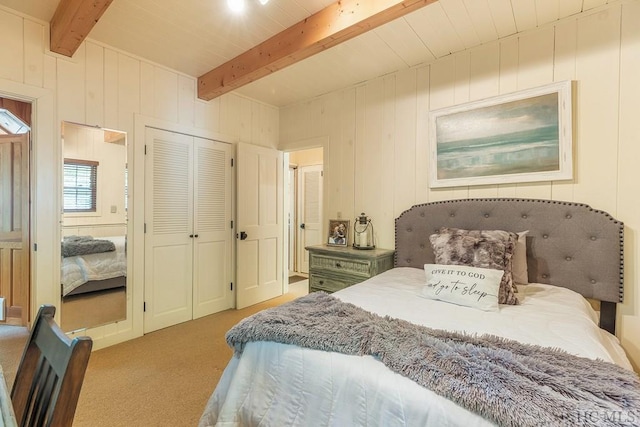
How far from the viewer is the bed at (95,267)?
8.33ft

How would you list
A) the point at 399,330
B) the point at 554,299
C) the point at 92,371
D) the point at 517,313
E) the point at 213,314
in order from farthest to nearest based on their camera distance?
the point at 213,314, the point at 92,371, the point at 554,299, the point at 517,313, the point at 399,330

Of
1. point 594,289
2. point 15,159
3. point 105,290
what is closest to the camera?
point 594,289

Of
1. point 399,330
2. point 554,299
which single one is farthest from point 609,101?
point 399,330

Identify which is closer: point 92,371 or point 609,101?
point 609,101

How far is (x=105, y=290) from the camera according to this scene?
2762 mm

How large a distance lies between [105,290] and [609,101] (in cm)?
419

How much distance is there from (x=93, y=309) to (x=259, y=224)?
6.06ft

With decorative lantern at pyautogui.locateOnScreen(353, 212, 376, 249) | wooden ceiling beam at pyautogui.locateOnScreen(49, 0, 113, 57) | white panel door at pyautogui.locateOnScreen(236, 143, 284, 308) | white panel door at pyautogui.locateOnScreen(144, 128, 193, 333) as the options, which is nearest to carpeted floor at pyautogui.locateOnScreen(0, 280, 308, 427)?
white panel door at pyautogui.locateOnScreen(144, 128, 193, 333)

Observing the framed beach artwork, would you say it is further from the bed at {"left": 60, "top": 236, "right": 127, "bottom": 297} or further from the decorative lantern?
the bed at {"left": 60, "top": 236, "right": 127, "bottom": 297}

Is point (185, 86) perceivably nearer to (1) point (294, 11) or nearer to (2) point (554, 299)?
(1) point (294, 11)

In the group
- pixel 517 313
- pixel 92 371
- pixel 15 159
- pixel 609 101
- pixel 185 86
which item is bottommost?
pixel 92 371

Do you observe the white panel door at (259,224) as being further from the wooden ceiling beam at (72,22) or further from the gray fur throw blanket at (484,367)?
the gray fur throw blanket at (484,367)

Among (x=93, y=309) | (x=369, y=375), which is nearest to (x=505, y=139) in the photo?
(x=369, y=375)

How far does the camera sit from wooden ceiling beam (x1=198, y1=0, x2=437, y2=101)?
6.12 feet
